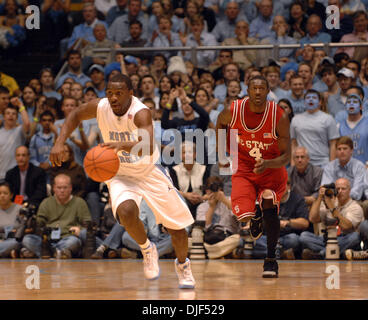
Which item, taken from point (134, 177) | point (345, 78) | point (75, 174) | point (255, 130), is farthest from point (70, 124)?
point (345, 78)

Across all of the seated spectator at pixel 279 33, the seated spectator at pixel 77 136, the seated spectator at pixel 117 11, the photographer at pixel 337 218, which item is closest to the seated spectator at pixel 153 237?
the seated spectator at pixel 77 136

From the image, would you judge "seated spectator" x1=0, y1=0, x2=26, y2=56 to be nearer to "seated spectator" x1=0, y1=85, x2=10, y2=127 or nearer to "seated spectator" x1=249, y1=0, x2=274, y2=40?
"seated spectator" x1=0, y1=85, x2=10, y2=127

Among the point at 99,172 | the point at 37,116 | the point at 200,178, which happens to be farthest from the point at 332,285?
the point at 37,116

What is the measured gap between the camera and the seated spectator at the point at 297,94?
1066 centimetres

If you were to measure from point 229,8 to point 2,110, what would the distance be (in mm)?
4290

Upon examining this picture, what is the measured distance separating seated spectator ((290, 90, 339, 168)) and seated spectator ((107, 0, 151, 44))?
156 inches

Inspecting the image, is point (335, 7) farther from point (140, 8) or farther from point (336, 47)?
point (140, 8)

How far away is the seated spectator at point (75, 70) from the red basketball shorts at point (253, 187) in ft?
18.6

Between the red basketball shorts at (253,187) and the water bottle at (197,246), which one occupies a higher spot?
the red basketball shorts at (253,187)

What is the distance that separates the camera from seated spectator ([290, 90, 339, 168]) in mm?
10234

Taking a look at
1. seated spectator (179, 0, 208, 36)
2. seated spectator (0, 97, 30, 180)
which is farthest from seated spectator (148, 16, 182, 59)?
seated spectator (0, 97, 30, 180)

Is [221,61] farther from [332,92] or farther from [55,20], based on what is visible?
[55,20]

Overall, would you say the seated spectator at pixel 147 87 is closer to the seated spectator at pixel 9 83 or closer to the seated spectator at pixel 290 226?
the seated spectator at pixel 9 83

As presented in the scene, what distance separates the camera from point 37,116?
11727 mm
